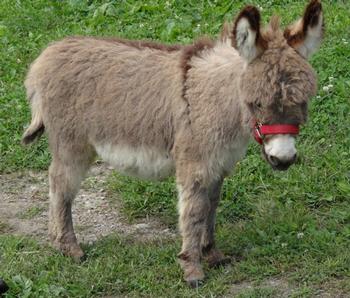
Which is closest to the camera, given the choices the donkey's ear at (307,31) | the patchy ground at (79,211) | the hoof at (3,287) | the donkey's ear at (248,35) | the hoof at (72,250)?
the donkey's ear at (248,35)

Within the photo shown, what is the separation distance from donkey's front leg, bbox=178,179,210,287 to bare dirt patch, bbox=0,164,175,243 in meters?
0.73

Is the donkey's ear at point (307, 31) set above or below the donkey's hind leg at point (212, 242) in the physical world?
above

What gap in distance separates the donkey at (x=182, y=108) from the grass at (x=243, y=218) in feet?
0.68

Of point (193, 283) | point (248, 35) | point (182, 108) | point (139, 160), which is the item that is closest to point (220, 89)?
point (182, 108)

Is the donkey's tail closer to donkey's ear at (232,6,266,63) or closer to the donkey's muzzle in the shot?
donkey's ear at (232,6,266,63)

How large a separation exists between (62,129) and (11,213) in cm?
117

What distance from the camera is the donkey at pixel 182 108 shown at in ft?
14.6

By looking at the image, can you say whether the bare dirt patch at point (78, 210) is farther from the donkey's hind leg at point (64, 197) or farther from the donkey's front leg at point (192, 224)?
the donkey's front leg at point (192, 224)

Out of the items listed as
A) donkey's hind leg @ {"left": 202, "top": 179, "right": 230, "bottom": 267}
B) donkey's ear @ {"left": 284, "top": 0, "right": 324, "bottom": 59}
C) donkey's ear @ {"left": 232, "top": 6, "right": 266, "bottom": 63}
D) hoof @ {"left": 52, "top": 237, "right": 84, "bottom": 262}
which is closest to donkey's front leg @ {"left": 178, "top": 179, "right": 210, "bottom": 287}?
donkey's hind leg @ {"left": 202, "top": 179, "right": 230, "bottom": 267}

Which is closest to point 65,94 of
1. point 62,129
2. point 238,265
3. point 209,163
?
point 62,129

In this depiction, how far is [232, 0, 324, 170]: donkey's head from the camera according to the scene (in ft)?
14.4

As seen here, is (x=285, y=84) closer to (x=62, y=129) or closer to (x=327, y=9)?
(x=62, y=129)

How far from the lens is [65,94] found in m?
5.27

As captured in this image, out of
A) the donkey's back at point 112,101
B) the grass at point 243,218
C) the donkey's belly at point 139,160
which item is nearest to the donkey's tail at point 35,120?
the donkey's back at point 112,101
